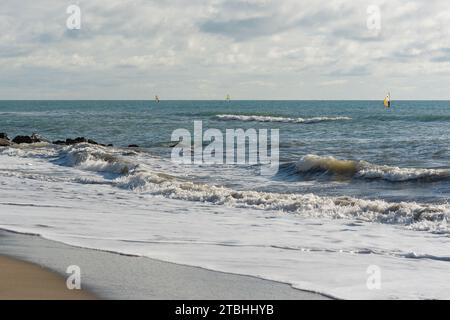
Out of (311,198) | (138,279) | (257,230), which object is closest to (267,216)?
(311,198)

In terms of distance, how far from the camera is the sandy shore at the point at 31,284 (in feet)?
18.1

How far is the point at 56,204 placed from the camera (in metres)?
12.0

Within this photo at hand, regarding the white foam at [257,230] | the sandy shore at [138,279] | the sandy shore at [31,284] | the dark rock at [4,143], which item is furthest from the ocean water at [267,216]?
the dark rock at [4,143]

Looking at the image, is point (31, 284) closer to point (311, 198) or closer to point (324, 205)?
point (324, 205)

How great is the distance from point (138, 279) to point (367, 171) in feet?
41.6

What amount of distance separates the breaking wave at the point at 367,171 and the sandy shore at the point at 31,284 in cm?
1201

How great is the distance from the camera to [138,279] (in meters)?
6.23

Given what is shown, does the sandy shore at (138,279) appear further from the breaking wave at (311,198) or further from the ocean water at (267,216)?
the breaking wave at (311,198)

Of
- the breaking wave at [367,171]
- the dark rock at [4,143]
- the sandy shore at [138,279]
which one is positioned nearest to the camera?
the sandy shore at [138,279]

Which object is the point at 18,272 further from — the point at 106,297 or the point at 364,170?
the point at 364,170

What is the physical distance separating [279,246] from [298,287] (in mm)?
2163

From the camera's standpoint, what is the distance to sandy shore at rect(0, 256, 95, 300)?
553cm
